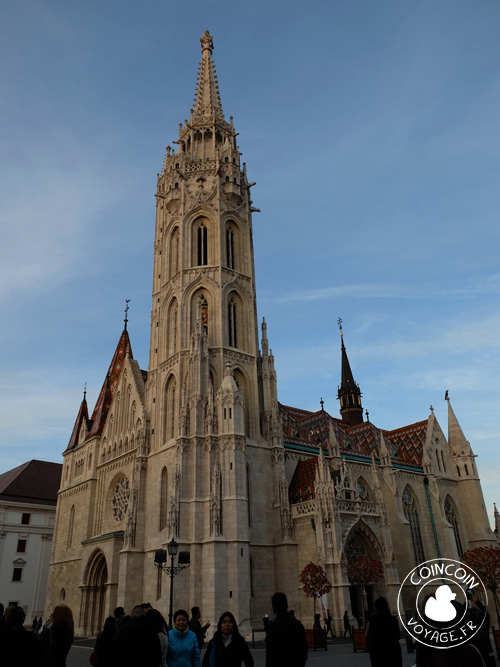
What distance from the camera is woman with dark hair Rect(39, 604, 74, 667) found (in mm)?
5609

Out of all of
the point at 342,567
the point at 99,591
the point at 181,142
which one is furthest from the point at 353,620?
the point at 181,142

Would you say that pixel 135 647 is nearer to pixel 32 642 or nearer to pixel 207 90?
pixel 32 642

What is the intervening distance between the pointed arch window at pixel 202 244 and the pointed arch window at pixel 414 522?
72.6ft

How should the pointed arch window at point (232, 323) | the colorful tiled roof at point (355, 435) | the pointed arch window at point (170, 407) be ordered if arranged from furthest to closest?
the colorful tiled roof at point (355, 435) → the pointed arch window at point (232, 323) → the pointed arch window at point (170, 407)

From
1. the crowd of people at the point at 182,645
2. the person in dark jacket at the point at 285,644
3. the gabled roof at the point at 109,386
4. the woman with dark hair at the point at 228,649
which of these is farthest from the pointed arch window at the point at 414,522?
the person in dark jacket at the point at 285,644

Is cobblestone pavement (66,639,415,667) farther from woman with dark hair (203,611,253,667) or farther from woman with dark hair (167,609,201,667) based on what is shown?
woman with dark hair (167,609,201,667)

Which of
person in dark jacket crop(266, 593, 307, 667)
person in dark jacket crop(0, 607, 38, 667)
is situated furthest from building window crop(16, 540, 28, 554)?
person in dark jacket crop(266, 593, 307, 667)

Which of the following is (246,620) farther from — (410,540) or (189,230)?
(189,230)

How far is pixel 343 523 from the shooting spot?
28.7 m

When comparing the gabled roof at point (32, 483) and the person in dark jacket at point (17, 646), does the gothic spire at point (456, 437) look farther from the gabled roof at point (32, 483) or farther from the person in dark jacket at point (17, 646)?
the person in dark jacket at point (17, 646)

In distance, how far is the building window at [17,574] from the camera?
44.2 metres

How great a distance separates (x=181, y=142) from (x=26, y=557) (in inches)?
1448

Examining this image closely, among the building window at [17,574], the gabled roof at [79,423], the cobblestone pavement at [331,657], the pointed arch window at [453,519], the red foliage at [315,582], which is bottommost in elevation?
the cobblestone pavement at [331,657]

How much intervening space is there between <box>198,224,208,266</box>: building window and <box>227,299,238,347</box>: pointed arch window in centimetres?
352
